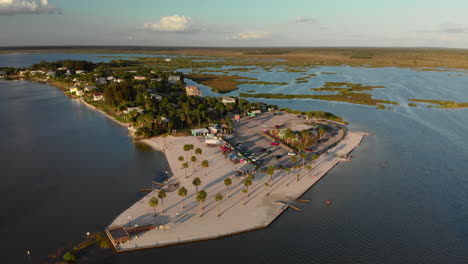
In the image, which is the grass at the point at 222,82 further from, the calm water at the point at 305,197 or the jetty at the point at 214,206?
the jetty at the point at 214,206

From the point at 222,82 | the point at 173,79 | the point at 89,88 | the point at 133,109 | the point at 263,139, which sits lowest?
the point at 263,139

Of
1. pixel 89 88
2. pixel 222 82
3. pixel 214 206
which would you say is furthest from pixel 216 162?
pixel 222 82

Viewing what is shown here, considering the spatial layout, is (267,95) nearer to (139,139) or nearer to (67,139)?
(139,139)

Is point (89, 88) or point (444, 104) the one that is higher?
point (89, 88)

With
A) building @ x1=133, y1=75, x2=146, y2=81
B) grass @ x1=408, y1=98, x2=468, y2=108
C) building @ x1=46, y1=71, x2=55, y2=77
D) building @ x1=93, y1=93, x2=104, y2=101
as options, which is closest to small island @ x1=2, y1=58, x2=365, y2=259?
building @ x1=93, y1=93, x2=104, y2=101

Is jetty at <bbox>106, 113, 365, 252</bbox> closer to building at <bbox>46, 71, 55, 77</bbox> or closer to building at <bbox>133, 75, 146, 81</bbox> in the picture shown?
building at <bbox>133, 75, 146, 81</bbox>

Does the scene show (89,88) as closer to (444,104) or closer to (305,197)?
(305,197)

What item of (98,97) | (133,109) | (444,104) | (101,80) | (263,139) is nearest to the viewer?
(263,139)
